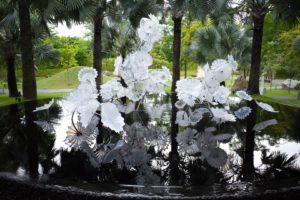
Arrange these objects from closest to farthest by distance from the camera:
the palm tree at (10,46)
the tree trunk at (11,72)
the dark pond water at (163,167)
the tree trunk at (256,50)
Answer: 1. the dark pond water at (163,167)
2. the palm tree at (10,46)
3. the tree trunk at (256,50)
4. the tree trunk at (11,72)

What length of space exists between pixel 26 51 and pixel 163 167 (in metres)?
9.74

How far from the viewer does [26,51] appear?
37.8 feet

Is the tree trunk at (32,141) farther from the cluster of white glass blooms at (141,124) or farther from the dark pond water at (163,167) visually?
the cluster of white glass blooms at (141,124)

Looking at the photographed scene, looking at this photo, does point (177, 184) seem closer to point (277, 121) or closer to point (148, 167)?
point (148, 167)

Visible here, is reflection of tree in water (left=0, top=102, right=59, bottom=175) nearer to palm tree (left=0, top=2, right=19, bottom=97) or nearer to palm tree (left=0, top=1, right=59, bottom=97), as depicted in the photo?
palm tree (left=0, top=1, right=59, bottom=97)

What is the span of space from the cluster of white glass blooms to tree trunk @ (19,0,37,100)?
750 cm

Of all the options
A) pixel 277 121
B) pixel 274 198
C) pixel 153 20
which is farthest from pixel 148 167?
pixel 277 121

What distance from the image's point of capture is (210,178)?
2.63 m

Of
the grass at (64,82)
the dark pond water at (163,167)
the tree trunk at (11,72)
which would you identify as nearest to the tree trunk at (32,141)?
the dark pond water at (163,167)

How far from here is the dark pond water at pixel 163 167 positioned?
2.45 m

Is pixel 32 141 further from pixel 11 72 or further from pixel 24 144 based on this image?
pixel 11 72

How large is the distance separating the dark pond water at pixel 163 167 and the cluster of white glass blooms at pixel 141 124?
4.7 inches

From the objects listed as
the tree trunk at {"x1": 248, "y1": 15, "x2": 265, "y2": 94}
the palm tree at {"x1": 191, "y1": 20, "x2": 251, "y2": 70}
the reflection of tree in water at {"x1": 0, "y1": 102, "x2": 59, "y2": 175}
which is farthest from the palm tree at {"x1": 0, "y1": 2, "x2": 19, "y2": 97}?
the reflection of tree in water at {"x1": 0, "y1": 102, "x2": 59, "y2": 175}

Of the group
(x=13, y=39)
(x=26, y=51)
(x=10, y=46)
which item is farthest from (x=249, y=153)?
(x=10, y=46)
